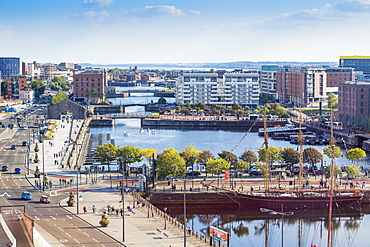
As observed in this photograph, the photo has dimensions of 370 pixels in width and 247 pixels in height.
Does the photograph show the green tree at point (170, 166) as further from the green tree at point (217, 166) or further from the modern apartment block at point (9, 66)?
the modern apartment block at point (9, 66)

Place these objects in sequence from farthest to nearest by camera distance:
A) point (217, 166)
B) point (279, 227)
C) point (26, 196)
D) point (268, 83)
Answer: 1. point (268, 83)
2. point (217, 166)
3. point (26, 196)
4. point (279, 227)

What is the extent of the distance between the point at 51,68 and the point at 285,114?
12467cm

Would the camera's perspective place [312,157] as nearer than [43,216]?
No

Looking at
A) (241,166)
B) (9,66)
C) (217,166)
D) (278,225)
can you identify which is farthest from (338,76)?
(9,66)

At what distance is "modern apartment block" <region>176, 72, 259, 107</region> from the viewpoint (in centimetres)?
9488

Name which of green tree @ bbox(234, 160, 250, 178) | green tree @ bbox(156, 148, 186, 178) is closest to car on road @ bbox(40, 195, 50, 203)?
green tree @ bbox(156, 148, 186, 178)

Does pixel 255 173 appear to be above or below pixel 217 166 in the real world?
below

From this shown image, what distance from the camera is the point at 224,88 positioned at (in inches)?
3748

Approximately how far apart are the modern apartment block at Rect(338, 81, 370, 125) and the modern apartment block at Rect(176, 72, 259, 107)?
23.9 meters

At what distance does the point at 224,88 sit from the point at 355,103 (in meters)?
29.1

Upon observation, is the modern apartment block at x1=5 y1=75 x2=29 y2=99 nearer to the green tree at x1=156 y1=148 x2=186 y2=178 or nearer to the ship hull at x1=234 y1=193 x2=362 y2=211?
the green tree at x1=156 y1=148 x2=186 y2=178

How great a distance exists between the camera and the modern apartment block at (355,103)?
2650 inches

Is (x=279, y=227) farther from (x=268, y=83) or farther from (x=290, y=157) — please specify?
(x=268, y=83)

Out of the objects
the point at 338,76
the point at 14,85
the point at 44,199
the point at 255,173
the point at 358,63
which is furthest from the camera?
the point at 358,63
